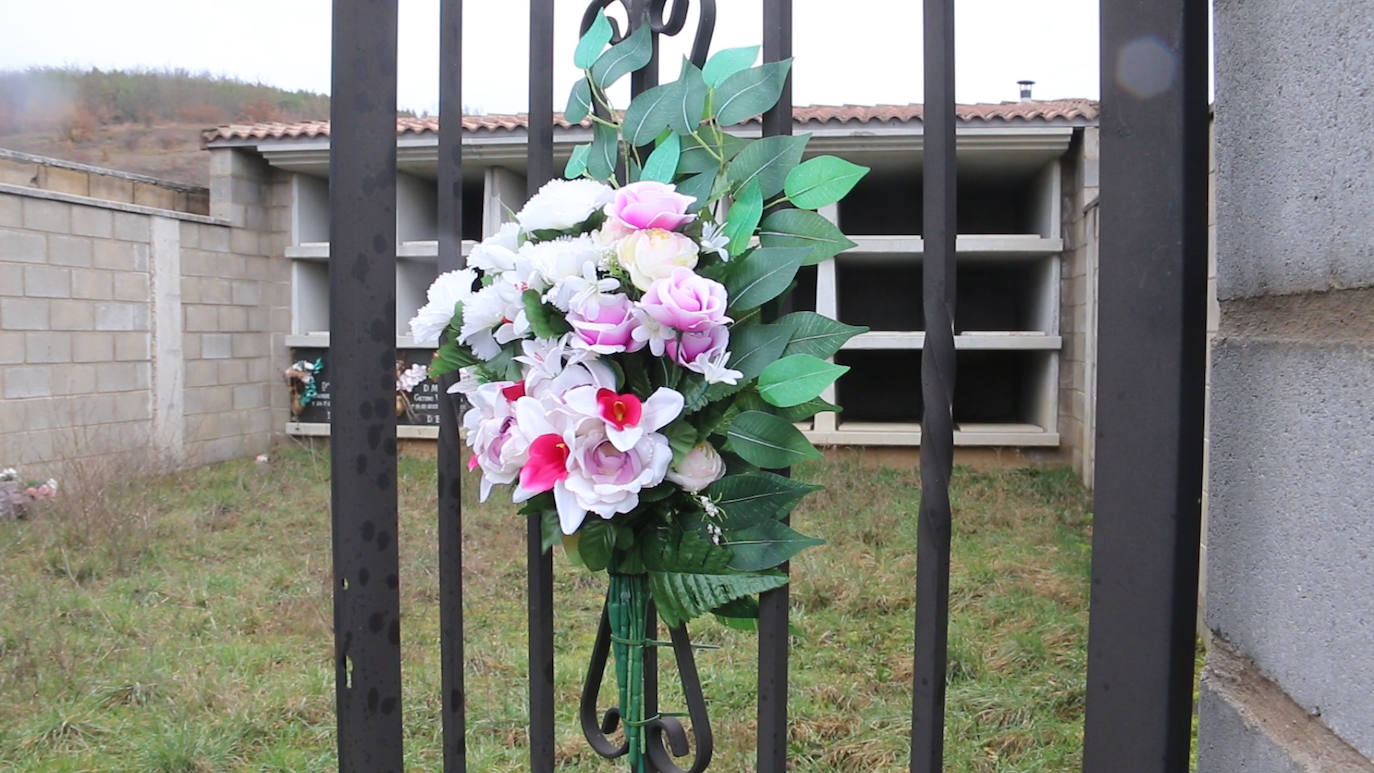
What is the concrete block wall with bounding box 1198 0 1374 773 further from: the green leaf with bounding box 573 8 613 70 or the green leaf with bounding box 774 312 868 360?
the green leaf with bounding box 573 8 613 70

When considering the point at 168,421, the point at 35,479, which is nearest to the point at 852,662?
the point at 35,479

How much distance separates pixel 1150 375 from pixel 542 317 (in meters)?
0.52

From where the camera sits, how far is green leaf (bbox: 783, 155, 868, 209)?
86 centimetres

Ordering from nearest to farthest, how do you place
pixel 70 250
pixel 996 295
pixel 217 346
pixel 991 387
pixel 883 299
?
pixel 70 250, pixel 217 346, pixel 991 387, pixel 996 295, pixel 883 299

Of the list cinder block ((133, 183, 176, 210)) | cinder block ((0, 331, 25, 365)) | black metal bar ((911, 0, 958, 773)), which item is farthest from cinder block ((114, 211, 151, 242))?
black metal bar ((911, 0, 958, 773))

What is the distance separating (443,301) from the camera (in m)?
0.96

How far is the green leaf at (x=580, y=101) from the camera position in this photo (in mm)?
958

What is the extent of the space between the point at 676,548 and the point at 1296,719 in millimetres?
494

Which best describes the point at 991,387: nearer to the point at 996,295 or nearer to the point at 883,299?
the point at 996,295

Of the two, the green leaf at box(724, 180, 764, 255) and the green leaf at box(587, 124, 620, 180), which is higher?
the green leaf at box(587, 124, 620, 180)

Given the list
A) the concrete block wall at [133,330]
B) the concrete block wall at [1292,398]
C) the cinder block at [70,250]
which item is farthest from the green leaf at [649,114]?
the cinder block at [70,250]

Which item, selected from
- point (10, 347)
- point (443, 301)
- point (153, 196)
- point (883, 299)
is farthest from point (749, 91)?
point (883, 299)

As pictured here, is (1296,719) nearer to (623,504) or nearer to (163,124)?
(623,504)

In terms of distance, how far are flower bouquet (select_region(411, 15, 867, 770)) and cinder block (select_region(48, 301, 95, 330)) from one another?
249 inches
